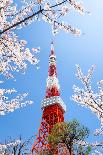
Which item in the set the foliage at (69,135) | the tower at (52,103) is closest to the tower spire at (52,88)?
the tower at (52,103)

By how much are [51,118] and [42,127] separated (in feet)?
9.30

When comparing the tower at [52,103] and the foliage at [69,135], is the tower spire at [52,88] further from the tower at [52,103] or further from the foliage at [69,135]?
the foliage at [69,135]

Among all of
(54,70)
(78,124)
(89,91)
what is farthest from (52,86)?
(89,91)

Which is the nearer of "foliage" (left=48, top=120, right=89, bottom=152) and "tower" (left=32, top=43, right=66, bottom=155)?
"foliage" (left=48, top=120, right=89, bottom=152)

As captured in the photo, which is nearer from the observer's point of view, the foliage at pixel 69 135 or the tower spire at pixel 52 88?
the foliage at pixel 69 135

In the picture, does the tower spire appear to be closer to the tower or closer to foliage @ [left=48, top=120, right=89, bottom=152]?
the tower

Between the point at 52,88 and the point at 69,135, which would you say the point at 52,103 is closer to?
the point at 52,88

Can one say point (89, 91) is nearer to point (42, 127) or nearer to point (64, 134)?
point (64, 134)

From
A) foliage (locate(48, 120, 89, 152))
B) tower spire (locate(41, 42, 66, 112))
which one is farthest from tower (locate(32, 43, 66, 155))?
foliage (locate(48, 120, 89, 152))

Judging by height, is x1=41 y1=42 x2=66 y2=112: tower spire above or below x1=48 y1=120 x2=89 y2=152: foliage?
above

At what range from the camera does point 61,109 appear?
41.0 metres

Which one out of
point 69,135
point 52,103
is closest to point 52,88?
point 52,103

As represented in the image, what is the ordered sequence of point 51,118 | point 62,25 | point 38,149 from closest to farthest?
point 62,25, point 38,149, point 51,118

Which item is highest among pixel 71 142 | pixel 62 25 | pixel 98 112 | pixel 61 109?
pixel 61 109
